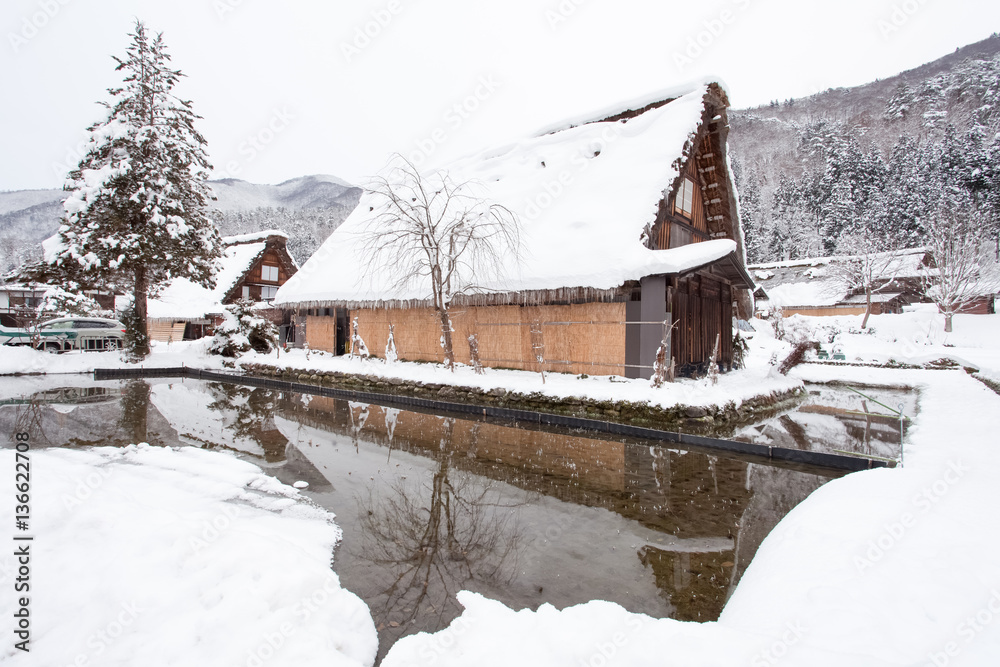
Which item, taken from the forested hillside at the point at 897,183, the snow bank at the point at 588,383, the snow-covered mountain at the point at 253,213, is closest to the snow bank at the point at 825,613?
the snow bank at the point at 588,383

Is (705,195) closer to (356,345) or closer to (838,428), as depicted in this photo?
(838,428)

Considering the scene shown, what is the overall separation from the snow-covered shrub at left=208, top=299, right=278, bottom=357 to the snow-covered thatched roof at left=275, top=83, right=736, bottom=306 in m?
1.80

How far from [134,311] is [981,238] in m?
47.2

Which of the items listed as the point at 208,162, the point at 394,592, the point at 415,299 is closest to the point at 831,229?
the point at 415,299

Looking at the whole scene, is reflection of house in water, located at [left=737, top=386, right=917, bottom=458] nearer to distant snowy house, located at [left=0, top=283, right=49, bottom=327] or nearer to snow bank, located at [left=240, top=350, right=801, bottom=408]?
snow bank, located at [left=240, top=350, right=801, bottom=408]

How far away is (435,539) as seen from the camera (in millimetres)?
4332

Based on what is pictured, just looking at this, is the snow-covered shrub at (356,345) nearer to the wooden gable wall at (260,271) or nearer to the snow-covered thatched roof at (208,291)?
the snow-covered thatched roof at (208,291)

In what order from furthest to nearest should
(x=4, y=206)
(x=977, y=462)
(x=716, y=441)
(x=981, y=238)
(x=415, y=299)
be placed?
(x=4, y=206) < (x=981, y=238) < (x=415, y=299) < (x=716, y=441) < (x=977, y=462)

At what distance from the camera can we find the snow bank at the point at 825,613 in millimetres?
2361

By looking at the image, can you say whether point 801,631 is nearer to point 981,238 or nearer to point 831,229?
point 981,238

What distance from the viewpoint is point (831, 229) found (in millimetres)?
41094

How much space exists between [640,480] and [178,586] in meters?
4.96

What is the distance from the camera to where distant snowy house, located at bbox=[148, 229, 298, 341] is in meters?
29.5

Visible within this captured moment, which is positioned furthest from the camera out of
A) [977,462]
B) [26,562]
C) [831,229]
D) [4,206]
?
[4,206]
